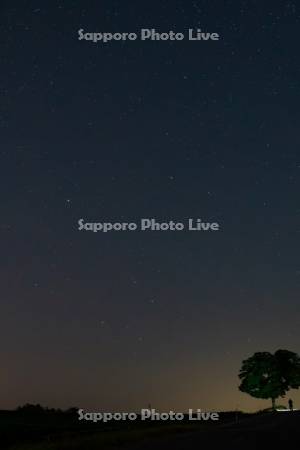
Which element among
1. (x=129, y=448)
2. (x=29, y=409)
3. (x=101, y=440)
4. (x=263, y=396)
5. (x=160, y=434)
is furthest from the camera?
(x=29, y=409)

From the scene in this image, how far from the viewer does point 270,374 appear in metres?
95.1

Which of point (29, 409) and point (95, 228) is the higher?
point (95, 228)

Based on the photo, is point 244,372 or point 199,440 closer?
point 199,440

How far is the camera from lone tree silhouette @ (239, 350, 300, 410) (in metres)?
94.2

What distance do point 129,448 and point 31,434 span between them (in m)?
24.9

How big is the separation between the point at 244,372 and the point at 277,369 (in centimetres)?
482

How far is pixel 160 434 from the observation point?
118ft

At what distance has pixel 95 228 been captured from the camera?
32750 mm

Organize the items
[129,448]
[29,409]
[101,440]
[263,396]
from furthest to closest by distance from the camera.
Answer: [29,409] → [263,396] → [101,440] → [129,448]

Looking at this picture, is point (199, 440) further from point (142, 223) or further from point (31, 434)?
point (31, 434)

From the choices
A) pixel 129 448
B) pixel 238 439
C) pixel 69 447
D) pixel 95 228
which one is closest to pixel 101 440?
pixel 69 447

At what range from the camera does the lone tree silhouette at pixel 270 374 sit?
94188mm

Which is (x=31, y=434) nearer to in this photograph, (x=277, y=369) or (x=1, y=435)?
(x=1, y=435)

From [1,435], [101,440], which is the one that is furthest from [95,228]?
[1,435]
